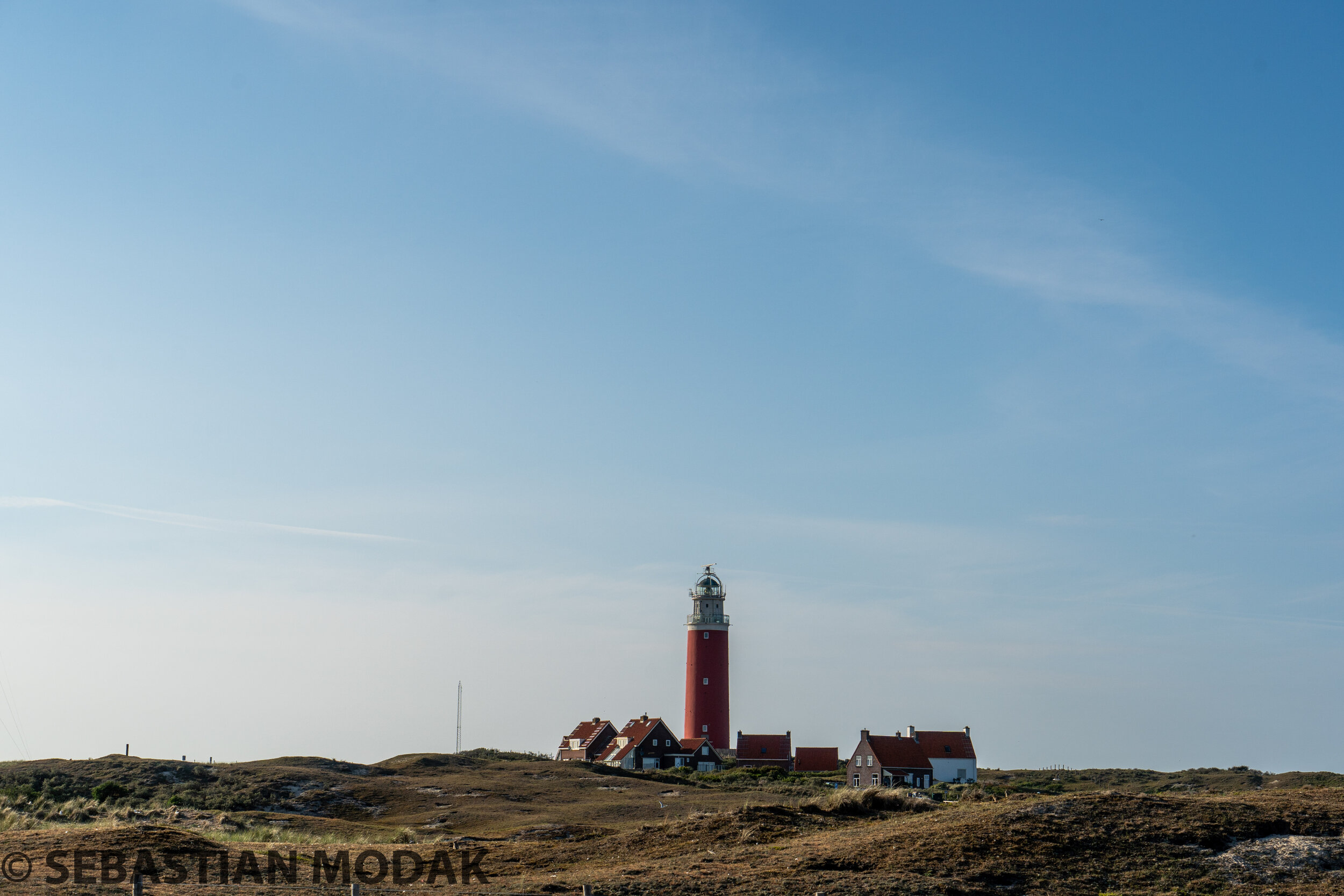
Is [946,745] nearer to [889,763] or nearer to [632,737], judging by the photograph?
[889,763]

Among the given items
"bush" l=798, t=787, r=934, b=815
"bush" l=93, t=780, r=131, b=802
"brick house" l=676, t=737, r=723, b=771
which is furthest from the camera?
"brick house" l=676, t=737, r=723, b=771

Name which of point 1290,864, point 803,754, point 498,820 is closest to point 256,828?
point 498,820

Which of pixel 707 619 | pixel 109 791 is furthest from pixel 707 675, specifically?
pixel 109 791

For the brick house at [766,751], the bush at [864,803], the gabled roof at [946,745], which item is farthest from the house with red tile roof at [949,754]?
the bush at [864,803]

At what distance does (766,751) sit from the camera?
87000 millimetres

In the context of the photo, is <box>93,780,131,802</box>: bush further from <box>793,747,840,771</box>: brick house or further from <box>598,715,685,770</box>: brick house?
<box>793,747,840,771</box>: brick house

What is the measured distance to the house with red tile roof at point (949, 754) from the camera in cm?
7975

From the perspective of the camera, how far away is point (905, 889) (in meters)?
21.0

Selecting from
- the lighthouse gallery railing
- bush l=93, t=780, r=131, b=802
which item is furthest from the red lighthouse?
bush l=93, t=780, r=131, b=802

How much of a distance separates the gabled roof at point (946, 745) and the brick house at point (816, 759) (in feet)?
26.5

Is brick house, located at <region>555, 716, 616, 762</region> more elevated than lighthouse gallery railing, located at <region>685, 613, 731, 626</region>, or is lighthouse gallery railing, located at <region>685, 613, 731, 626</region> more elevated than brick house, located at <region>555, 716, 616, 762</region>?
lighthouse gallery railing, located at <region>685, 613, 731, 626</region>

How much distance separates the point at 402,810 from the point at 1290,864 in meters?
37.8

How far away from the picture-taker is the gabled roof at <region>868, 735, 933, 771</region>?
3017 inches

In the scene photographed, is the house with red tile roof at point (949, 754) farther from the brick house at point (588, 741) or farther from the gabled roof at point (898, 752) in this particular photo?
the brick house at point (588, 741)
